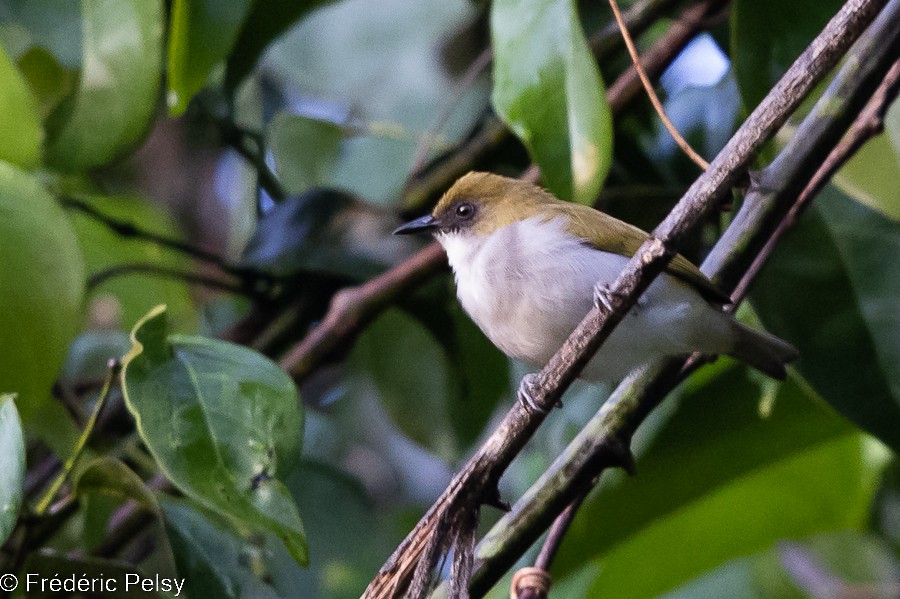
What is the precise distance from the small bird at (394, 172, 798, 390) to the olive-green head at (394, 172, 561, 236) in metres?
0.16

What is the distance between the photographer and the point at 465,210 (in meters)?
2.23

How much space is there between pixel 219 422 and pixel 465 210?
909 millimetres

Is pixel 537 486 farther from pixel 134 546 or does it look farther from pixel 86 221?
pixel 86 221

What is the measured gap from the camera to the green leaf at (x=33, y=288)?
5.04ft

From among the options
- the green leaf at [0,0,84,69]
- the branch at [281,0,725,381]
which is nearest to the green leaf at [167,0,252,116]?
the green leaf at [0,0,84,69]

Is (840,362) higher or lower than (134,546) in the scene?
higher

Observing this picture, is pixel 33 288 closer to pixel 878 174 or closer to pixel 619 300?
pixel 619 300

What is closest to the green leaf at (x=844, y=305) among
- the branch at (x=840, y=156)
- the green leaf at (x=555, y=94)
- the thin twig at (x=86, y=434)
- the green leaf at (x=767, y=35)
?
the branch at (x=840, y=156)

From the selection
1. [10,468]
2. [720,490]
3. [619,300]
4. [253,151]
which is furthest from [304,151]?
[619,300]

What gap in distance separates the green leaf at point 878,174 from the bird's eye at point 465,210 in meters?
0.71

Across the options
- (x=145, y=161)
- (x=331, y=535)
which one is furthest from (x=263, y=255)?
(x=145, y=161)

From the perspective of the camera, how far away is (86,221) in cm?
301

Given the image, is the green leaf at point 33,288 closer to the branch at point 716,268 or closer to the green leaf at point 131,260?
the branch at point 716,268

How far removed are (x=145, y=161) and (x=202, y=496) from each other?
8.04ft
